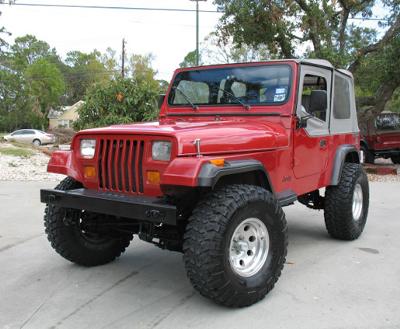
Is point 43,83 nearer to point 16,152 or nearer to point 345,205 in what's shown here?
point 16,152

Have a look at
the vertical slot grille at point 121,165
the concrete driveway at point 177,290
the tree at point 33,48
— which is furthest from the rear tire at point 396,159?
the tree at point 33,48

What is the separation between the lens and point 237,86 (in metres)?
4.99

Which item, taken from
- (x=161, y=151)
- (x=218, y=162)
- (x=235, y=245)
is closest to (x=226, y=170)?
(x=218, y=162)

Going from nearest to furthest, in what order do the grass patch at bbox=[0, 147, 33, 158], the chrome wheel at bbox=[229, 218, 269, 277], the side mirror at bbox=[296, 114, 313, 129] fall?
the chrome wheel at bbox=[229, 218, 269, 277], the side mirror at bbox=[296, 114, 313, 129], the grass patch at bbox=[0, 147, 33, 158]

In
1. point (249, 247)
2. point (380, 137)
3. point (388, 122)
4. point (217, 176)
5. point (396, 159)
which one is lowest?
point (396, 159)

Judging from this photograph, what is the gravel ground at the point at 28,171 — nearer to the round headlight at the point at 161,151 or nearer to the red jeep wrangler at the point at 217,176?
the red jeep wrangler at the point at 217,176

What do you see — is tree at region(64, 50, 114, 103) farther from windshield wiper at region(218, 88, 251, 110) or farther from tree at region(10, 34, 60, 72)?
windshield wiper at region(218, 88, 251, 110)

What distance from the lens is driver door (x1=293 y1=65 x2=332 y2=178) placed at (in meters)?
4.73

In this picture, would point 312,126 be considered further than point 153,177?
Yes

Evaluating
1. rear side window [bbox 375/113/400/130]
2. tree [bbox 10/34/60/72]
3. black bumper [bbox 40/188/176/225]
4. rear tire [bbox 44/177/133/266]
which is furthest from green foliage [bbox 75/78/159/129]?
tree [bbox 10/34/60/72]

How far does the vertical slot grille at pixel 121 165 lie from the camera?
3762mm

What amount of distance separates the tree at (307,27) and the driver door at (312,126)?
7.49 meters

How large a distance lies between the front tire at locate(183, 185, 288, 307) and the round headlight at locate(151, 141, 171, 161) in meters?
0.44

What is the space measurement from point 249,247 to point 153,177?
3.14 feet
